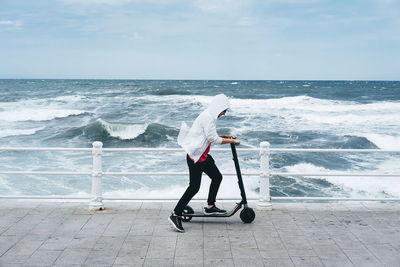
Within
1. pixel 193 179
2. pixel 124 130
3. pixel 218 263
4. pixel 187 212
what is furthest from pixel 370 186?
pixel 124 130

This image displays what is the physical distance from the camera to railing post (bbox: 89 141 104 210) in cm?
653

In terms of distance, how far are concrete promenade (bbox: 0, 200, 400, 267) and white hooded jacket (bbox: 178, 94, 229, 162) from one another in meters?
Answer: 1.06

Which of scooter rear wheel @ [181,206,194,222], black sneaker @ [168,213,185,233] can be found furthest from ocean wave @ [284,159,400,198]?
black sneaker @ [168,213,185,233]

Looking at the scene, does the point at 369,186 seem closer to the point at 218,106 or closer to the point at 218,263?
the point at 218,106

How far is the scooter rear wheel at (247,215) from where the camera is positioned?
5.99 metres

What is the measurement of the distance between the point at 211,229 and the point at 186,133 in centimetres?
129

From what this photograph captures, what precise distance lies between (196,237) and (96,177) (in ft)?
6.40

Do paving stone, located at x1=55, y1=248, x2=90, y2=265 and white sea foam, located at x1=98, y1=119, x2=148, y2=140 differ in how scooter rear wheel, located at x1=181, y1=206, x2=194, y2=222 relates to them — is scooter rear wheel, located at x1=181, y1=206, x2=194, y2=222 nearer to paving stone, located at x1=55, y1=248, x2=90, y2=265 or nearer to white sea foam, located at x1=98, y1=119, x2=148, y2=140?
paving stone, located at x1=55, y1=248, x2=90, y2=265

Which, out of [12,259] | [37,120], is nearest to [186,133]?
[12,259]

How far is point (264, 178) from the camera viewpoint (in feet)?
21.7

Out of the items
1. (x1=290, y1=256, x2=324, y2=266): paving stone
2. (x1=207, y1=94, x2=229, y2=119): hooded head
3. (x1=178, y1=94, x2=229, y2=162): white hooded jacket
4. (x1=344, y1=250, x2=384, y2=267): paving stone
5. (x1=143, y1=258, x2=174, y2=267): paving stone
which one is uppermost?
(x1=207, y1=94, x2=229, y2=119): hooded head

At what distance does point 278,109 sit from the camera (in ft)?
135

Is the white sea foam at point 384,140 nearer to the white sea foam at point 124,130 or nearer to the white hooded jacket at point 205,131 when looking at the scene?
the white sea foam at point 124,130

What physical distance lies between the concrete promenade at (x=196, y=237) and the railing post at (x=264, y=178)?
13 centimetres
